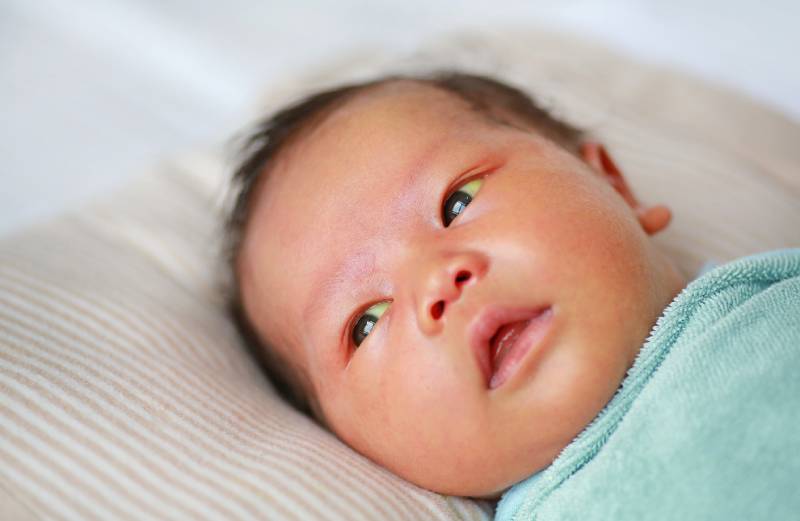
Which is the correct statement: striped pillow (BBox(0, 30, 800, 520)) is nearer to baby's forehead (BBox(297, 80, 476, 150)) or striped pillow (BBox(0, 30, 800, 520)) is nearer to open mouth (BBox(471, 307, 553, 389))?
open mouth (BBox(471, 307, 553, 389))

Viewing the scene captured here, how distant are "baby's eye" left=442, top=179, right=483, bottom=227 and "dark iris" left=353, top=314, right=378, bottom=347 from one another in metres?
0.14

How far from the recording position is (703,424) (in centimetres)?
82

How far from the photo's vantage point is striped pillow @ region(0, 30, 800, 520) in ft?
2.83

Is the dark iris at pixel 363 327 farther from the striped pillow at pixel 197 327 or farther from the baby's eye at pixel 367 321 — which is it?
the striped pillow at pixel 197 327

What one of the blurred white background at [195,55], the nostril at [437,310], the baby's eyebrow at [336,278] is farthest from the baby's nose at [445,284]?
the blurred white background at [195,55]

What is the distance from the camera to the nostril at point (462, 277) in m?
0.87

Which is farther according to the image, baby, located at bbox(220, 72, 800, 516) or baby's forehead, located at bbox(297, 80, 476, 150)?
baby's forehead, located at bbox(297, 80, 476, 150)

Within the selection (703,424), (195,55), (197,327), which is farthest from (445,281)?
(195,55)

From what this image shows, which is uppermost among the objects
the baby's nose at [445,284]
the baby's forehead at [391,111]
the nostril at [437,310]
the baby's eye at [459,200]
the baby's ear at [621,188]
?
the baby's forehead at [391,111]

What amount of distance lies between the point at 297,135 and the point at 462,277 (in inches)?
14.7

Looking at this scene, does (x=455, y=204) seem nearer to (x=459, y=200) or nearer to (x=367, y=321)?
(x=459, y=200)

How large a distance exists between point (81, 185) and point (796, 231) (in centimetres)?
133

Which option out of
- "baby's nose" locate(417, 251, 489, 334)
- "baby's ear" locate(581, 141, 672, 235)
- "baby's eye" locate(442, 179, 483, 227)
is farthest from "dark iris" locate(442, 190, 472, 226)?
"baby's ear" locate(581, 141, 672, 235)

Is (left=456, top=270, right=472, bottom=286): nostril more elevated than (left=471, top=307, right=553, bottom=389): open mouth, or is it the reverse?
(left=456, top=270, right=472, bottom=286): nostril
